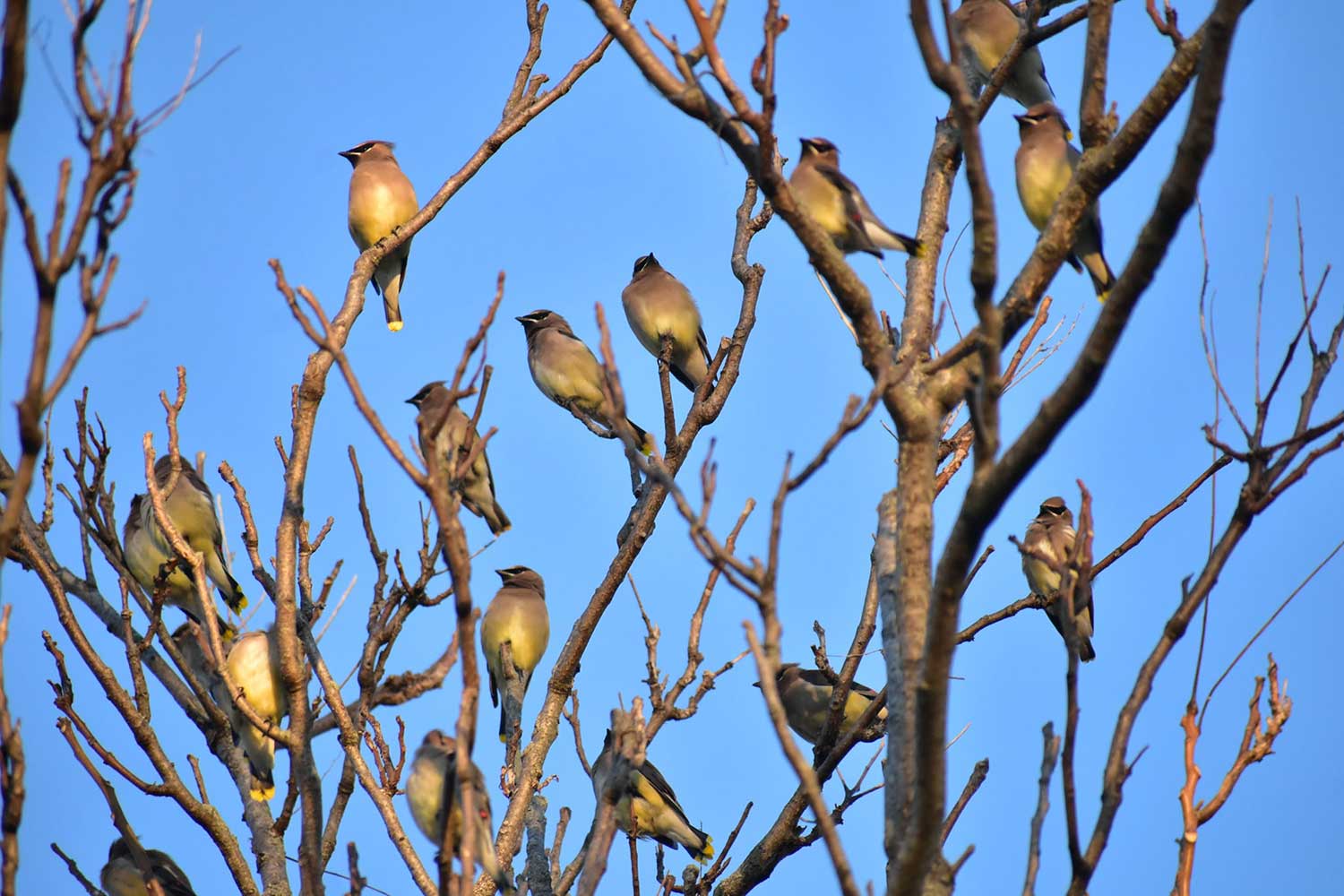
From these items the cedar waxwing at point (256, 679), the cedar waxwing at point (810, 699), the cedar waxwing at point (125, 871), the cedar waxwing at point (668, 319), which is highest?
the cedar waxwing at point (668, 319)

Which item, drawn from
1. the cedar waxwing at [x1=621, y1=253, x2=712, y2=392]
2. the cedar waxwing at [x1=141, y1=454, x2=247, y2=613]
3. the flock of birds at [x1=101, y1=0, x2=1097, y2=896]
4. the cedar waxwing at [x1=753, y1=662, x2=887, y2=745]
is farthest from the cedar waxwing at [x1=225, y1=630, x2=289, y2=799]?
the cedar waxwing at [x1=753, y1=662, x2=887, y2=745]

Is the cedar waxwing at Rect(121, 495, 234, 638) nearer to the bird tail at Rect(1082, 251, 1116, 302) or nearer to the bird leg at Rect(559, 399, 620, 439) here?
the bird leg at Rect(559, 399, 620, 439)

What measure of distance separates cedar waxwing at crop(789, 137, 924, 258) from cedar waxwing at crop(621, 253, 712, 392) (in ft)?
8.12

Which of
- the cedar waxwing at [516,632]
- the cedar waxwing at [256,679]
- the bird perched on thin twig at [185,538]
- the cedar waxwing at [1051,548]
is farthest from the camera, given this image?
the cedar waxwing at [1051,548]

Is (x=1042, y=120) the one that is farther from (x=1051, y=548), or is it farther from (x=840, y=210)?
(x=1051, y=548)

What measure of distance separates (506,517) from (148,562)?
187cm

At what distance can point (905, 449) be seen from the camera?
2928 mm

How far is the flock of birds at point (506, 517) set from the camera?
18.1ft

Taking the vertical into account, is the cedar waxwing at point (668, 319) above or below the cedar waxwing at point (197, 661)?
above

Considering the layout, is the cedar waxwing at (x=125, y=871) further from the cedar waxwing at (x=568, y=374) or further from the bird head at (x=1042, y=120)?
the bird head at (x=1042, y=120)

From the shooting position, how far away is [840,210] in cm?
514

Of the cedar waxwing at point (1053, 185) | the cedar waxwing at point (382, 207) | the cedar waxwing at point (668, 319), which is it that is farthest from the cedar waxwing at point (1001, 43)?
the cedar waxwing at point (382, 207)

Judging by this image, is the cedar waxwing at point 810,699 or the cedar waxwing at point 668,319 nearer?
the cedar waxwing at point 668,319

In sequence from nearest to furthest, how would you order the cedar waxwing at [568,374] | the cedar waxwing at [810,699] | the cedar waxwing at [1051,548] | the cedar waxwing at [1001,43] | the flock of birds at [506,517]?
1. the flock of birds at [506,517]
2. the cedar waxwing at [1001,43]
3. the cedar waxwing at [1051,548]
4. the cedar waxwing at [568,374]
5. the cedar waxwing at [810,699]
